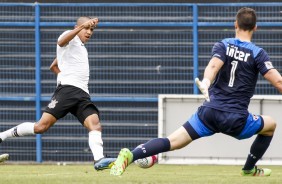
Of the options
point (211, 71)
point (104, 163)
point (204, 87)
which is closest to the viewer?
point (204, 87)

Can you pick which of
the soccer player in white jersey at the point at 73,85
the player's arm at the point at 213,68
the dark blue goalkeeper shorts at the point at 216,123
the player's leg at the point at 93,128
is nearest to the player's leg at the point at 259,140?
the dark blue goalkeeper shorts at the point at 216,123

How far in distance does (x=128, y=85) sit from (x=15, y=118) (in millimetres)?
2238

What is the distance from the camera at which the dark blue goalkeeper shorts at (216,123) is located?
11.3 metres

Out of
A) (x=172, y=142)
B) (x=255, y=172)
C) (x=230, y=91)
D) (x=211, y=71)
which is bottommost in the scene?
(x=255, y=172)

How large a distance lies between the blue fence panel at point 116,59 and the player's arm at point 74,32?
6.19 metres

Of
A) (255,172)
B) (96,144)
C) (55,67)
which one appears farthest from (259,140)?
(55,67)

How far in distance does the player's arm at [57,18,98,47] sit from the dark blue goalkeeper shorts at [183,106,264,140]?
2738 millimetres

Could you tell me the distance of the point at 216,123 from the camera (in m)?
11.3

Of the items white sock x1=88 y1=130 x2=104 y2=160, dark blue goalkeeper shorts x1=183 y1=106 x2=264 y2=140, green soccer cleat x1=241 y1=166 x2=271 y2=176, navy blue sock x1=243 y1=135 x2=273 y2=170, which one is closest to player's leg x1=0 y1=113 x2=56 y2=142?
white sock x1=88 y1=130 x2=104 y2=160

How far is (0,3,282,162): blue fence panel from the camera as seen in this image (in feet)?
65.7

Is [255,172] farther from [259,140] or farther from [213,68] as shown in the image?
[213,68]

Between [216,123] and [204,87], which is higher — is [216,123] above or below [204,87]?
below

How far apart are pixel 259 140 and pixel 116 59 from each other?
8.31m

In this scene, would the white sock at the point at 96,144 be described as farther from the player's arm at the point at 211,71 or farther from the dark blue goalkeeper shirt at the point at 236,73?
the player's arm at the point at 211,71
